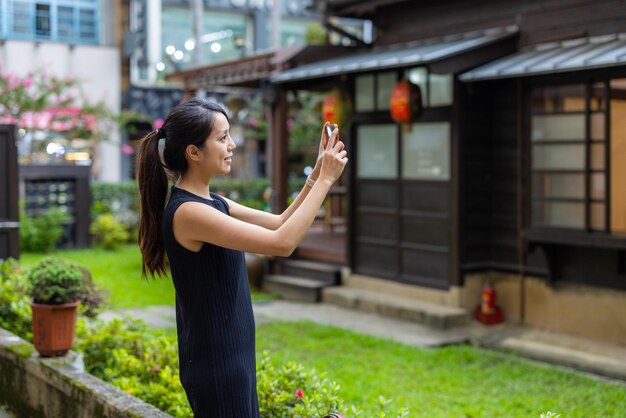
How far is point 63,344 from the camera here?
20.1 feet

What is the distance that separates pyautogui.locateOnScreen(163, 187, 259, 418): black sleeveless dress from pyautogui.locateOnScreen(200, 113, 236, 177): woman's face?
14cm

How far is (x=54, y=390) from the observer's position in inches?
223

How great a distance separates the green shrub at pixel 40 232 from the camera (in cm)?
1608

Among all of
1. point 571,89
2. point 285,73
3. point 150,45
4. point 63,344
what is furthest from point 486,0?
point 150,45

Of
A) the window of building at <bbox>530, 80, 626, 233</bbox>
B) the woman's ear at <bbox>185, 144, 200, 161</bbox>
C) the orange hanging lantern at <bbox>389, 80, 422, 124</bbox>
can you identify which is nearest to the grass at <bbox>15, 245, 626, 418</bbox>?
the window of building at <bbox>530, 80, 626, 233</bbox>

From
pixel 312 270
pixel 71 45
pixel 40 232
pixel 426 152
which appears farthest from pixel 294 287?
pixel 71 45

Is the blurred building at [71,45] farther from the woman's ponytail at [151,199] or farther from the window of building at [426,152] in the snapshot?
the woman's ponytail at [151,199]

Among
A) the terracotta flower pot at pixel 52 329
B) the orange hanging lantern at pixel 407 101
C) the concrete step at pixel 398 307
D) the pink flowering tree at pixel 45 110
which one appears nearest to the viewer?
the terracotta flower pot at pixel 52 329

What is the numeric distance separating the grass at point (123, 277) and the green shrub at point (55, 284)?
3.25 meters

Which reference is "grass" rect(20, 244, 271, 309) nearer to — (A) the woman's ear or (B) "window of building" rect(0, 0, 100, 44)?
(A) the woman's ear

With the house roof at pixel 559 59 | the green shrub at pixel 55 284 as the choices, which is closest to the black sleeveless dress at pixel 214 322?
the green shrub at pixel 55 284

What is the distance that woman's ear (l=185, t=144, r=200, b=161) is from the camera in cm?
335

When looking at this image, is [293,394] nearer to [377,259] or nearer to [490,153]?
Result: [490,153]

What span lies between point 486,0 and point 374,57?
5.14ft
